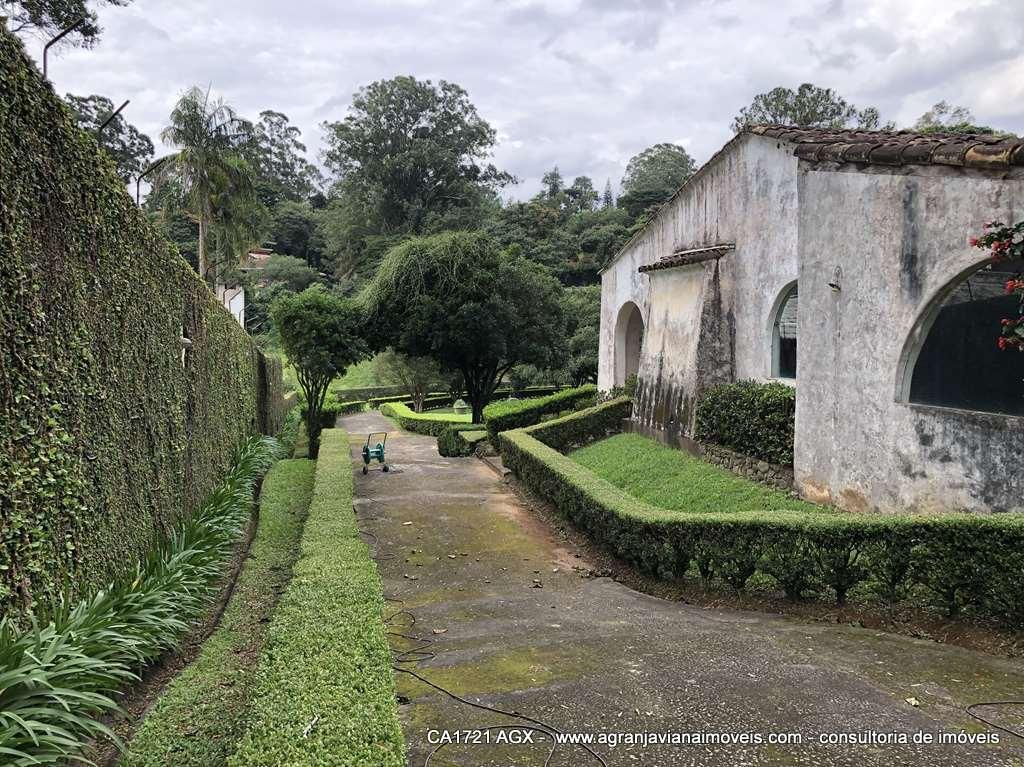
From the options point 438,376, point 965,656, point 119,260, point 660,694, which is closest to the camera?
point 660,694

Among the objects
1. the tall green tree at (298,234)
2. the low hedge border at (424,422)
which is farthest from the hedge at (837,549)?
the tall green tree at (298,234)

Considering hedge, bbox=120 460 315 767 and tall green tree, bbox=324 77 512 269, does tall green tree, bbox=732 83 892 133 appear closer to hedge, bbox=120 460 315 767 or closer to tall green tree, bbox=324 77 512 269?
tall green tree, bbox=324 77 512 269

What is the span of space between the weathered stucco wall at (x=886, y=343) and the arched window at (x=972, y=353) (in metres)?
0.15

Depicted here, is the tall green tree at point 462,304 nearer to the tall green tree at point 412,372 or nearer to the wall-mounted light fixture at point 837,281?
the tall green tree at point 412,372

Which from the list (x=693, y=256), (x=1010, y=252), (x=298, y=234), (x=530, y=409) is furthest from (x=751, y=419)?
(x=298, y=234)

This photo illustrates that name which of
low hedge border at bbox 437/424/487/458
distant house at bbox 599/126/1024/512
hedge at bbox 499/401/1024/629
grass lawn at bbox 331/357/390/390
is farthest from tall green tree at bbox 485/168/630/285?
hedge at bbox 499/401/1024/629

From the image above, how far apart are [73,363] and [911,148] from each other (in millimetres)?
8111

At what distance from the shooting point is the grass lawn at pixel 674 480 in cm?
1009

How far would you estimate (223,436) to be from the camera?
1130 cm

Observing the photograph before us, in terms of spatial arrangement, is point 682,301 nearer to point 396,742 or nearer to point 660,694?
point 660,694

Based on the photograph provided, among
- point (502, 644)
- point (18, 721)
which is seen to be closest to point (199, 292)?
point (502, 644)

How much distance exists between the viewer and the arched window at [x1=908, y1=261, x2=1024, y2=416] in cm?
674

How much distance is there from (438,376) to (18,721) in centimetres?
3372

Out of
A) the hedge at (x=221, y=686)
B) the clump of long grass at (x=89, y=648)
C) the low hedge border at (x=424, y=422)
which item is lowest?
the low hedge border at (x=424, y=422)
